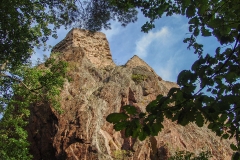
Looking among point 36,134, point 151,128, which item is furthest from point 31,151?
point 151,128

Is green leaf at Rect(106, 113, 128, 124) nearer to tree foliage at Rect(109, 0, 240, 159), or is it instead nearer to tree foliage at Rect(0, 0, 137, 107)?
tree foliage at Rect(109, 0, 240, 159)

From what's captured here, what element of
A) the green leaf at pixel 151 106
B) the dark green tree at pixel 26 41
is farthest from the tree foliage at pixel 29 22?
the green leaf at pixel 151 106

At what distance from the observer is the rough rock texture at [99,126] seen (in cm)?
1698

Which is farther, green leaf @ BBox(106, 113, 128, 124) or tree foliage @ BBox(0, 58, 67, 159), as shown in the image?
tree foliage @ BBox(0, 58, 67, 159)

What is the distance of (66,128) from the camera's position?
17672mm

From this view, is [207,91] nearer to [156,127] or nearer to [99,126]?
[156,127]

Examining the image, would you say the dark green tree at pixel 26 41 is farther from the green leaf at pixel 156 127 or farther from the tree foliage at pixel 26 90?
the green leaf at pixel 156 127

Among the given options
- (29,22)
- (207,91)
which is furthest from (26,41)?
(207,91)

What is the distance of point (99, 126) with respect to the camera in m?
18.1

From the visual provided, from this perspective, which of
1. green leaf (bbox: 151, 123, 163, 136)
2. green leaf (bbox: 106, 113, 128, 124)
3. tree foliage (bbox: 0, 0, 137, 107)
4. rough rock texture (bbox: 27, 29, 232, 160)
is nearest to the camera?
green leaf (bbox: 106, 113, 128, 124)

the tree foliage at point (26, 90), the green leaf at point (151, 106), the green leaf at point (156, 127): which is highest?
the tree foliage at point (26, 90)

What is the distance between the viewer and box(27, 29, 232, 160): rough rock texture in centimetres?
1698

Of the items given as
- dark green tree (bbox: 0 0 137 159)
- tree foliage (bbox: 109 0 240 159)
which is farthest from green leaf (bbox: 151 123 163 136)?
dark green tree (bbox: 0 0 137 159)

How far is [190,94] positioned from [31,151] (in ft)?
58.6
